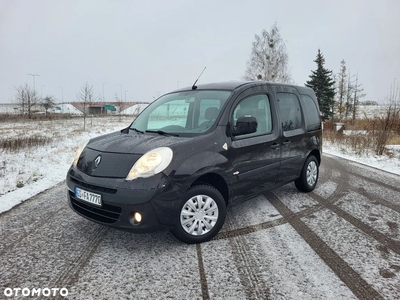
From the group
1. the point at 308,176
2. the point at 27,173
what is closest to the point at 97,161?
the point at 308,176

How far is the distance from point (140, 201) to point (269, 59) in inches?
1314

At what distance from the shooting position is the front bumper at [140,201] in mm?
2650

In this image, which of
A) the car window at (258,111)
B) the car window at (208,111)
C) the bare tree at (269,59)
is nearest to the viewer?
the car window at (208,111)

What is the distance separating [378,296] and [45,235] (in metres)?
3.40

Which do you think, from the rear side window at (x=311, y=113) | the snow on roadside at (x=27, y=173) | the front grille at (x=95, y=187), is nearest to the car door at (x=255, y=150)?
the rear side window at (x=311, y=113)

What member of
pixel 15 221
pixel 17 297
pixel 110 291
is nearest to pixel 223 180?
pixel 110 291

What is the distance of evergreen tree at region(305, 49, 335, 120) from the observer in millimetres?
35188

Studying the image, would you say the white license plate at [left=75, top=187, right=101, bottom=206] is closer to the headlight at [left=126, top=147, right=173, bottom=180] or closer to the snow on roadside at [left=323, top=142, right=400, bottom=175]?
the headlight at [left=126, top=147, right=173, bottom=180]

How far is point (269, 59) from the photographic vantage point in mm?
32844

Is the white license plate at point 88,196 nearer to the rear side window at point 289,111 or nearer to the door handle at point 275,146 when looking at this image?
the door handle at point 275,146

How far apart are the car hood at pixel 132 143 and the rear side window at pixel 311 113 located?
2.79 meters

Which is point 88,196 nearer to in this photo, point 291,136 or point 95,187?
point 95,187

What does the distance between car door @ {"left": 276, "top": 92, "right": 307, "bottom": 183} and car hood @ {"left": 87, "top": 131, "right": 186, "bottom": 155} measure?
73.0 inches

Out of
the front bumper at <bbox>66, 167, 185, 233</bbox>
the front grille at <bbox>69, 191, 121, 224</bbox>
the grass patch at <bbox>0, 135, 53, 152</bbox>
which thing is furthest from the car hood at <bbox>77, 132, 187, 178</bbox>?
the grass patch at <bbox>0, 135, 53, 152</bbox>
